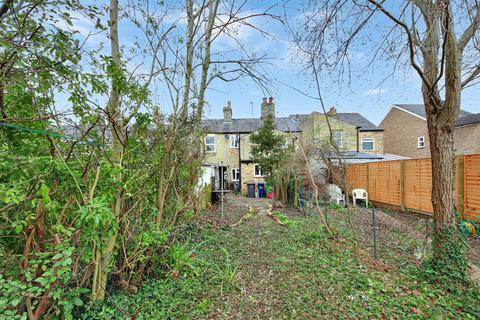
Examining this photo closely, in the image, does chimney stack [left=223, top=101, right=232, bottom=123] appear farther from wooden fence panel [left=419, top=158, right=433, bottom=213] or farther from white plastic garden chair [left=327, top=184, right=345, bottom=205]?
wooden fence panel [left=419, top=158, right=433, bottom=213]

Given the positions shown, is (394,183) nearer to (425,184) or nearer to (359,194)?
(359,194)

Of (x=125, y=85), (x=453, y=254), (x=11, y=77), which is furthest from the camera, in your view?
(x=453, y=254)

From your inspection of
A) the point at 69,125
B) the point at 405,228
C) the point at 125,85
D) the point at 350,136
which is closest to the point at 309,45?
the point at 125,85

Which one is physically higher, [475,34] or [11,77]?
[475,34]

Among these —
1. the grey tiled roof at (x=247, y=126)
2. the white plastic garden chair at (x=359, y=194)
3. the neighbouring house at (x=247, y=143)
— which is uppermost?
the grey tiled roof at (x=247, y=126)

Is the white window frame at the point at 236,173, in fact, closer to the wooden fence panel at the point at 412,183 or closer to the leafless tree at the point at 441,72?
the wooden fence panel at the point at 412,183

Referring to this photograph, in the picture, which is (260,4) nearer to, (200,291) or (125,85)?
(125,85)

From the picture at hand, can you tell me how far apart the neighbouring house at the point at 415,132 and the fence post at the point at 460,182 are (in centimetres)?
1164

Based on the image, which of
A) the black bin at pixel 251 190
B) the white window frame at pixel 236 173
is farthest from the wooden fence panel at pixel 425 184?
the white window frame at pixel 236 173

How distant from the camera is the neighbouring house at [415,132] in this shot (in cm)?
1536

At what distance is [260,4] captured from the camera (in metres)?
5.34

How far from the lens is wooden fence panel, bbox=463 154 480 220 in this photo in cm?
589

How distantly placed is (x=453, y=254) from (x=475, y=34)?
332 cm

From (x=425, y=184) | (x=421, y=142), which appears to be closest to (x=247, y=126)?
(x=425, y=184)
